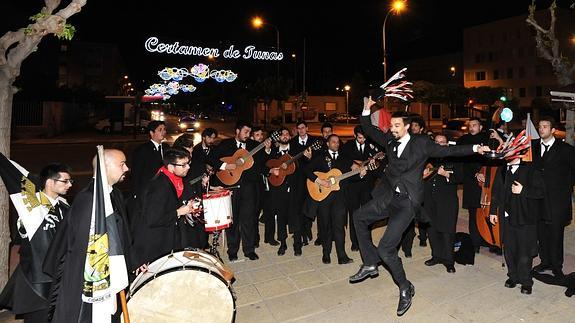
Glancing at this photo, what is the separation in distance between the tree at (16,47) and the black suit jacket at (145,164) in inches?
84.3

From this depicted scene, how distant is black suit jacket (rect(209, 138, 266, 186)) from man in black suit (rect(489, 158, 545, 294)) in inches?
142

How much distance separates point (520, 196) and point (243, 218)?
159 inches

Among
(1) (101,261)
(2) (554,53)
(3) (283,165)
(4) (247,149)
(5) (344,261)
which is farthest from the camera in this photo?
(2) (554,53)

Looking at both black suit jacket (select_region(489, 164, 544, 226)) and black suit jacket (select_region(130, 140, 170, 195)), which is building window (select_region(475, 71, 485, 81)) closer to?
black suit jacket (select_region(489, 164, 544, 226))

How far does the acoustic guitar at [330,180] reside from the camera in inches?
260

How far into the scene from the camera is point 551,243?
5.92 meters

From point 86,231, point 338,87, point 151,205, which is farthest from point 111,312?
point 338,87

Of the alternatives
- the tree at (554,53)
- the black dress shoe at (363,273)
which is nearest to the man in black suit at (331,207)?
the black dress shoe at (363,273)

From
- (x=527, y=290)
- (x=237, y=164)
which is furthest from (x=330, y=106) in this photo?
(x=527, y=290)

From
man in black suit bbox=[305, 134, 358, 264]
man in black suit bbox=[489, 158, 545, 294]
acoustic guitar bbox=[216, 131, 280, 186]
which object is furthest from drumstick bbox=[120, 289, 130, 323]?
man in black suit bbox=[489, 158, 545, 294]

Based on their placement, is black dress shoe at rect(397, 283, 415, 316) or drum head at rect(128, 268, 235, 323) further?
black dress shoe at rect(397, 283, 415, 316)

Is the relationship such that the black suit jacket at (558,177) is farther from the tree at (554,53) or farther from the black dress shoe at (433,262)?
the tree at (554,53)

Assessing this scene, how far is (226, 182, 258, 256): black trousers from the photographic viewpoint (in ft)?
22.5

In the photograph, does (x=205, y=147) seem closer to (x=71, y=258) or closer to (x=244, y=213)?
(x=244, y=213)
